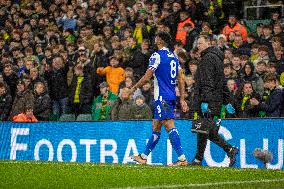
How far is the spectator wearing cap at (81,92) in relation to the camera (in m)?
20.8

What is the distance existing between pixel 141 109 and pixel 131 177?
20.8 feet

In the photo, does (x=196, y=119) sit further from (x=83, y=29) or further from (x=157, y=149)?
(x=83, y=29)

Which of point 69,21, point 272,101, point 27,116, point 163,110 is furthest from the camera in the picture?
point 69,21

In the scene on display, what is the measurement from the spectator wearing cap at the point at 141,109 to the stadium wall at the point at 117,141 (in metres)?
1.12

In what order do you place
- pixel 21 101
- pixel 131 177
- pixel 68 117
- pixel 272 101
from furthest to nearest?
pixel 21 101 → pixel 68 117 → pixel 272 101 → pixel 131 177

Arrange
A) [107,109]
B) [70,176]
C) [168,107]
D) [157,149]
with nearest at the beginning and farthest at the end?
[70,176] < [168,107] < [157,149] < [107,109]

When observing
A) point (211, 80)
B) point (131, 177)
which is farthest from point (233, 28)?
point (131, 177)

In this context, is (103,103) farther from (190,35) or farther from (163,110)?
(163,110)

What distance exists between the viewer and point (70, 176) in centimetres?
1233

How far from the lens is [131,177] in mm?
11992

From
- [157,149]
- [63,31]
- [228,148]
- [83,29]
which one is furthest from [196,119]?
[63,31]

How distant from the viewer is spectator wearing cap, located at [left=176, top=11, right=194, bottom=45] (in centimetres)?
2070

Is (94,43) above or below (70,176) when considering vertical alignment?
above

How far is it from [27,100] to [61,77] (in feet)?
4.64
